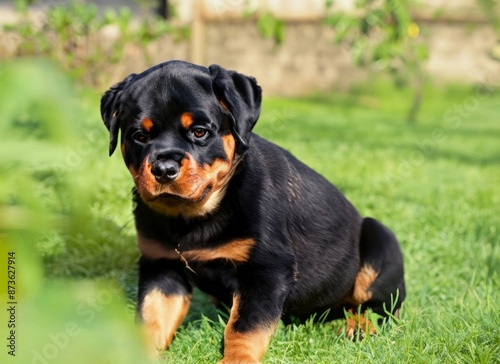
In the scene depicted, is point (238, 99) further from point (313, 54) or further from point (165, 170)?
point (313, 54)

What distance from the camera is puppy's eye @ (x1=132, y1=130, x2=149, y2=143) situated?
237cm

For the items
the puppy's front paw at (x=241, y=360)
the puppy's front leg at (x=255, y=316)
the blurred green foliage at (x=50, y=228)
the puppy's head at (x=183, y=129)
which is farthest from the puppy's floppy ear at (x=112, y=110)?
the blurred green foliage at (x=50, y=228)

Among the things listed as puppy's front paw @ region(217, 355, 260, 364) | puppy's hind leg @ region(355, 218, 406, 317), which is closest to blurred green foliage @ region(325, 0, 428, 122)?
puppy's hind leg @ region(355, 218, 406, 317)

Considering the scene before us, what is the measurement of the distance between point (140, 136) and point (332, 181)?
3404mm

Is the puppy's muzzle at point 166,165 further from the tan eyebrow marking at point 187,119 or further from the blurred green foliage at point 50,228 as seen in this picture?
the blurred green foliage at point 50,228

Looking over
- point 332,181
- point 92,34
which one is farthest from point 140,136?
point 92,34

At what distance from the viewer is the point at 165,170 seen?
7.25 ft

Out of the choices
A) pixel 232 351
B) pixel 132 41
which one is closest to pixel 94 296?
pixel 232 351

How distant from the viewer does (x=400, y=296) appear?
120 inches

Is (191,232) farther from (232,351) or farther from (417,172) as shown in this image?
(417,172)

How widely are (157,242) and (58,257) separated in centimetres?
140

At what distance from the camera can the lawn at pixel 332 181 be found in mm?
526

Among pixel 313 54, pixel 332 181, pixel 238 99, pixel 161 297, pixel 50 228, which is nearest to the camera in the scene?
pixel 50 228

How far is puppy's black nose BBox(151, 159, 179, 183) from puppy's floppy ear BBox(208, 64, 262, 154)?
283 millimetres
